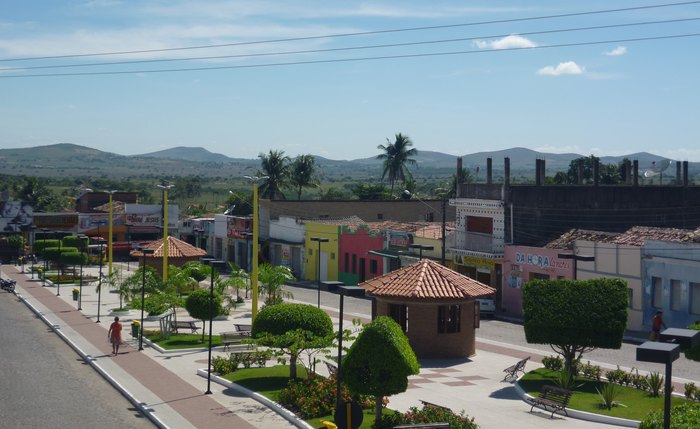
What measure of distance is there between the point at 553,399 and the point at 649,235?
19.4 metres

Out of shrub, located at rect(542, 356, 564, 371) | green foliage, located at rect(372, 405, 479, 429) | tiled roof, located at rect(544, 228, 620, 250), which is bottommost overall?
shrub, located at rect(542, 356, 564, 371)

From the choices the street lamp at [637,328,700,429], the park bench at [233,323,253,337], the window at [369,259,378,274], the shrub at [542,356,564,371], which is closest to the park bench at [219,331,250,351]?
the park bench at [233,323,253,337]

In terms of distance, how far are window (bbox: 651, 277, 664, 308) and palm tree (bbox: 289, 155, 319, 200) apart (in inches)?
2521

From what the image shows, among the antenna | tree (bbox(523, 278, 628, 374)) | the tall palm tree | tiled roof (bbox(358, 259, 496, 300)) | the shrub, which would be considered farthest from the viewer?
the tall palm tree

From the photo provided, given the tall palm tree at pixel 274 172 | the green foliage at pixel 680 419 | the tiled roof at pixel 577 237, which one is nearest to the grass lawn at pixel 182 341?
the tiled roof at pixel 577 237

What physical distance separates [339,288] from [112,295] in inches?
1474

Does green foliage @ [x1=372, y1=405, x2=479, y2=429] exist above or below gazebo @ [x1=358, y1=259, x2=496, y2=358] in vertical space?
below

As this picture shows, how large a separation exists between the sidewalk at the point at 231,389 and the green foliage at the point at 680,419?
768cm

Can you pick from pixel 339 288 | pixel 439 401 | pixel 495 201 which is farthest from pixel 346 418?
pixel 495 201

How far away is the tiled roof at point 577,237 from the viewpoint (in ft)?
142

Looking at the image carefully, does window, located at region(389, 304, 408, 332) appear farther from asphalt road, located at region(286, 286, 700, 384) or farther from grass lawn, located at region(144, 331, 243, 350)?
grass lawn, located at region(144, 331, 243, 350)

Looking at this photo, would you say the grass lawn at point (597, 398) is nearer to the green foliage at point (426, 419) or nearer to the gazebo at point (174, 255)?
the green foliage at point (426, 419)

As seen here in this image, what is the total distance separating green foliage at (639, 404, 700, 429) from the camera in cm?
1398

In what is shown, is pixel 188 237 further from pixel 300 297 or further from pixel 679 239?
pixel 679 239
